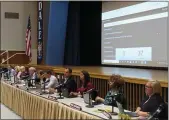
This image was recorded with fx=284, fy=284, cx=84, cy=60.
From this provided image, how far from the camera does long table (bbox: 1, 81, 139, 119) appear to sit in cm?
282

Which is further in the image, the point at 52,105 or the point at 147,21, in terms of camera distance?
the point at 147,21

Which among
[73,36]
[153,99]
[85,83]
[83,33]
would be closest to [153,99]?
[153,99]

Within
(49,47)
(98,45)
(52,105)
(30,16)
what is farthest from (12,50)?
(52,105)

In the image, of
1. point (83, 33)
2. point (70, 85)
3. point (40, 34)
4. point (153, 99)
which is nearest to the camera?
point (153, 99)

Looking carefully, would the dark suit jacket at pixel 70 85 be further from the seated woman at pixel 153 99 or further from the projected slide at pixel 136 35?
the projected slide at pixel 136 35

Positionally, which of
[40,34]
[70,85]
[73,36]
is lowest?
[70,85]

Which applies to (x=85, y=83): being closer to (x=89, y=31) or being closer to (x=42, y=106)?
(x=42, y=106)

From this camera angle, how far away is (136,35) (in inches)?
269

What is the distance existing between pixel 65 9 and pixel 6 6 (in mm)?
3929

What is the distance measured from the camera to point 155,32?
20.1 feet

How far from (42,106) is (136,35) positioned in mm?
3773

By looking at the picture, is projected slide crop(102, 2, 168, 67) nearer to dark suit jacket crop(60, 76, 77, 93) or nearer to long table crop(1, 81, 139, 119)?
dark suit jacket crop(60, 76, 77, 93)

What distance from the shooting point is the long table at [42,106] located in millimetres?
2824

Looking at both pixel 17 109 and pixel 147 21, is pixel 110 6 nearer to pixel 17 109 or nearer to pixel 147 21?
pixel 147 21
